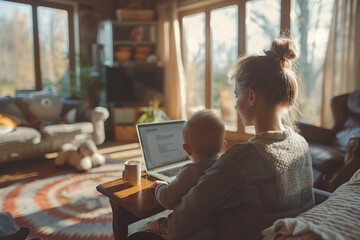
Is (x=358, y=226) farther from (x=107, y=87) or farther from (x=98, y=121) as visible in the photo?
(x=107, y=87)

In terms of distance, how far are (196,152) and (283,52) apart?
1.48 feet

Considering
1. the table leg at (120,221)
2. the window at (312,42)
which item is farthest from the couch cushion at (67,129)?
the window at (312,42)

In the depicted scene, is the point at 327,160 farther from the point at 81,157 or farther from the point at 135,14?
the point at 135,14

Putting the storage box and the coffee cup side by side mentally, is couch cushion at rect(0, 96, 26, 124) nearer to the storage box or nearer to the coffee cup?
the storage box

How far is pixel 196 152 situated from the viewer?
1.03 m

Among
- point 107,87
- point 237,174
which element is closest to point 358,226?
point 237,174

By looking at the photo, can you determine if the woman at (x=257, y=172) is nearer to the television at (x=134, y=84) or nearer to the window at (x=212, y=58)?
the window at (x=212, y=58)

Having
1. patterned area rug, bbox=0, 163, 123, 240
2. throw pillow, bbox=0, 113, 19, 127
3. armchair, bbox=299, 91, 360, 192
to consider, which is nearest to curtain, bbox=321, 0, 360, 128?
armchair, bbox=299, 91, 360, 192

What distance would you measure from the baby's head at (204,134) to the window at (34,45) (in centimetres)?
471

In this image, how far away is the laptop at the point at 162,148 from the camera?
1423mm

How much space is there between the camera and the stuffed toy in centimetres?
328

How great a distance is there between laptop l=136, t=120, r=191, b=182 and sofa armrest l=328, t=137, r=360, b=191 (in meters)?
1.30

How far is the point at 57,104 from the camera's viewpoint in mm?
4191

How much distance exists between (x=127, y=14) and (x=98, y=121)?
2.27 metres
